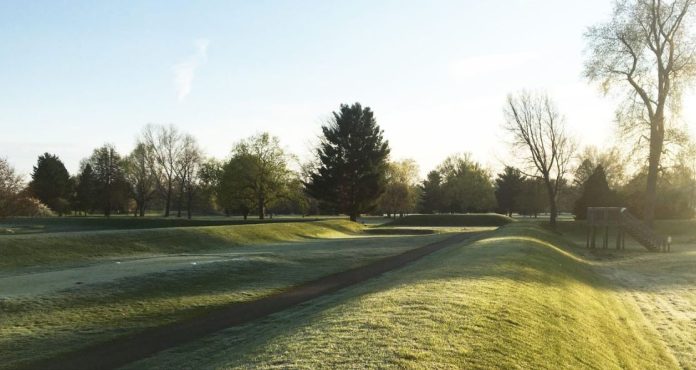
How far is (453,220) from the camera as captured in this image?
7106 cm

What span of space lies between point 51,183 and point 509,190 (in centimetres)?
9383

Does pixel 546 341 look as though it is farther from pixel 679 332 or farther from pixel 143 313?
pixel 143 313

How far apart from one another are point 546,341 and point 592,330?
274 cm

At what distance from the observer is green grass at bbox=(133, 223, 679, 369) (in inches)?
295

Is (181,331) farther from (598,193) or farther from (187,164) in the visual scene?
(187,164)

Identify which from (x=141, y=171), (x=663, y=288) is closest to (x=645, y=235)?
(x=663, y=288)

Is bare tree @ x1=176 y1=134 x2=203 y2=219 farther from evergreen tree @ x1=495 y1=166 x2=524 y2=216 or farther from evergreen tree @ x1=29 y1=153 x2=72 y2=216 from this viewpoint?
evergreen tree @ x1=495 y1=166 x2=524 y2=216

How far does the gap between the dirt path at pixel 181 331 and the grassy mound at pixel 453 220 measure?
50930 millimetres

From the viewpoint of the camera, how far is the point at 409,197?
3831 inches

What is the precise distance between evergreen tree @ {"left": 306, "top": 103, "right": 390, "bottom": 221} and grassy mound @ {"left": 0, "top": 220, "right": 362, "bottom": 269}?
84.2 ft

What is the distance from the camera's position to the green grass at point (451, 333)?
295 inches

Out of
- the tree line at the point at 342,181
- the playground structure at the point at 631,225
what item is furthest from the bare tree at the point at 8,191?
the playground structure at the point at 631,225

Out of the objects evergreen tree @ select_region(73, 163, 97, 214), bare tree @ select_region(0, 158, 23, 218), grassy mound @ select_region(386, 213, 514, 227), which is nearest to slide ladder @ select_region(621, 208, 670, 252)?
grassy mound @ select_region(386, 213, 514, 227)

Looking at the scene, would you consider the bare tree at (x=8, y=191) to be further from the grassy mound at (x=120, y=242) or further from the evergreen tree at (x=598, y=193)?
the evergreen tree at (x=598, y=193)
